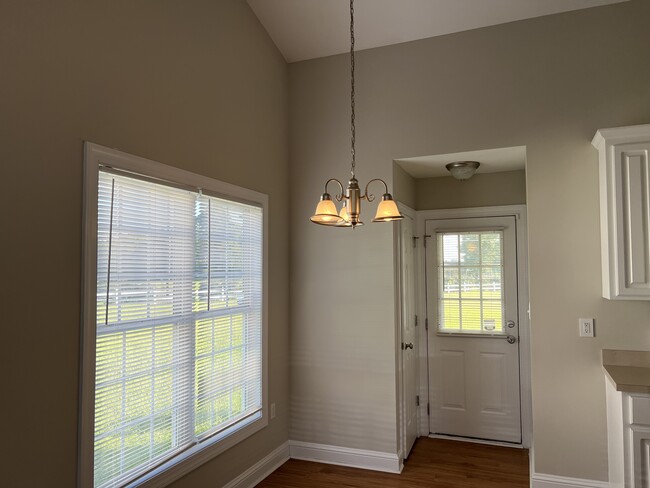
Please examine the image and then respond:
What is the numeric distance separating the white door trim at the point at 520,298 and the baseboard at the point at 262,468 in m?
1.35

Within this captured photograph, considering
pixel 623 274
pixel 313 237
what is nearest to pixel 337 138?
pixel 313 237

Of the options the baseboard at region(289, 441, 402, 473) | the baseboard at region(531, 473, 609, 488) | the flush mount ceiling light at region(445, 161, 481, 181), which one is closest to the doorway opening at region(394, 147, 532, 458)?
the flush mount ceiling light at region(445, 161, 481, 181)

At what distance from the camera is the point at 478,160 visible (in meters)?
3.64

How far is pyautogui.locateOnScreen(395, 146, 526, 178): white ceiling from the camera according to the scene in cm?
341

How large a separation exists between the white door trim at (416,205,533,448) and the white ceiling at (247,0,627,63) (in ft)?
5.01

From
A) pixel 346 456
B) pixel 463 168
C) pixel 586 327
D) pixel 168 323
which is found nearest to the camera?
pixel 168 323

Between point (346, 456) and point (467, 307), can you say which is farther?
point (467, 307)

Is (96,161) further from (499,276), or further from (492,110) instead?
(499,276)

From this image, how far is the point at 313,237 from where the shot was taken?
3795 mm

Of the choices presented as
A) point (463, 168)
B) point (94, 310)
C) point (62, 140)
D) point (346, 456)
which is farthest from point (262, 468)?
point (463, 168)

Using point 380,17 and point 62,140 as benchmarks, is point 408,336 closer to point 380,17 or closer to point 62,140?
point 380,17

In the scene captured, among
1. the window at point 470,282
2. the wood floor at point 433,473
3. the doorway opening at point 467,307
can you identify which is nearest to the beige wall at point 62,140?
the wood floor at point 433,473

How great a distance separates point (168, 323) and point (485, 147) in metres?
2.43

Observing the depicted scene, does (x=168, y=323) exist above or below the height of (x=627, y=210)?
below
